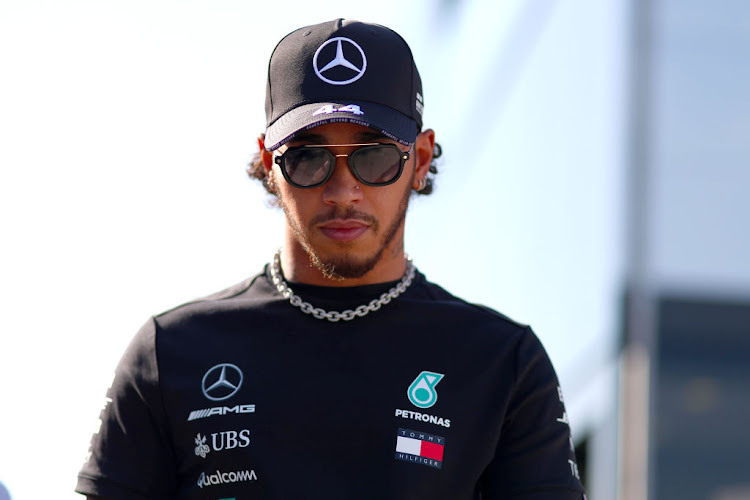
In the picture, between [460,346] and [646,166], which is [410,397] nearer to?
[460,346]

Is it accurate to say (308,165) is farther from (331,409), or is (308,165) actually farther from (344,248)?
(331,409)

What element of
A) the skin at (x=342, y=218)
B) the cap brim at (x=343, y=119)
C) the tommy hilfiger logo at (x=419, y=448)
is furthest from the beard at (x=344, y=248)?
the tommy hilfiger logo at (x=419, y=448)

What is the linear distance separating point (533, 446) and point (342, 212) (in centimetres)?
73

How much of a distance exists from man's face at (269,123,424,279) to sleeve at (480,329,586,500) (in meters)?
0.46

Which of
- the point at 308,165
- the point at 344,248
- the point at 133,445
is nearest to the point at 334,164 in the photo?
the point at 308,165

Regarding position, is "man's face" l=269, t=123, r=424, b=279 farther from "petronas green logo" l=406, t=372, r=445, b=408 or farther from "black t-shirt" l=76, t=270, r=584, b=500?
"petronas green logo" l=406, t=372, r=445, b=408

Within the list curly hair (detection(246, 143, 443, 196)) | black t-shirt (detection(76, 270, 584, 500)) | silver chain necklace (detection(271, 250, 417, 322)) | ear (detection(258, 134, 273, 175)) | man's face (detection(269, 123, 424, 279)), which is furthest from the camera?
curly hair (detection(246, 143, 443, 196))

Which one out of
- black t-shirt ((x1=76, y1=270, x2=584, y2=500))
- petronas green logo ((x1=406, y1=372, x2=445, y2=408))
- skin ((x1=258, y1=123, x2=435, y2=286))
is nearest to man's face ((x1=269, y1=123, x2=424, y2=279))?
skin ((x1=258, y1=123, x2=435, y2=286))

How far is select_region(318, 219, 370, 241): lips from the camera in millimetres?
2670

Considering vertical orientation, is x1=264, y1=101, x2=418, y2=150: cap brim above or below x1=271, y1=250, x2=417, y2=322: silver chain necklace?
above

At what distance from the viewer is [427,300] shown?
2855 mm

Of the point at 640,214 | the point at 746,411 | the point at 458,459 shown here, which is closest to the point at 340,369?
the point at 458,459

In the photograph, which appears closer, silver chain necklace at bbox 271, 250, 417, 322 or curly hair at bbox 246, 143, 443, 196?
silver chain necklace at bbox 271, 250, 417, 322

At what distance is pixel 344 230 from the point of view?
105 inches
